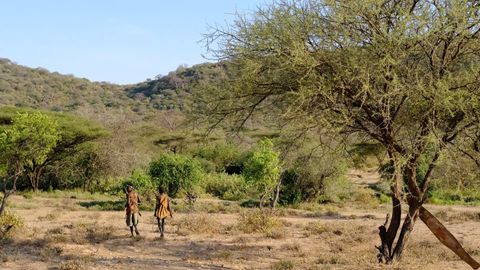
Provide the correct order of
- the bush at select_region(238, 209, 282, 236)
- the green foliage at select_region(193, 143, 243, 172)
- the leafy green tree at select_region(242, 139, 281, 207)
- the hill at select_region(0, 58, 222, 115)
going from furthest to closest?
the hill at select_region(0, 58, 222, 115) < the green foliage at select_region(193, 143, 243, 172) < the leafy green tree at select_region(242, 139, 281, 207) < the bush at select_region(238, 209, 282, 236)

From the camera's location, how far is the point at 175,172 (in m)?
28.6

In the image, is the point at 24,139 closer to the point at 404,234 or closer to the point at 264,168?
the point at 264,168

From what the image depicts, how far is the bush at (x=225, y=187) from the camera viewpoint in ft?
115

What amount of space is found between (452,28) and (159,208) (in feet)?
31.7

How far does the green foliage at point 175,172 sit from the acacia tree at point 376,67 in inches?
724

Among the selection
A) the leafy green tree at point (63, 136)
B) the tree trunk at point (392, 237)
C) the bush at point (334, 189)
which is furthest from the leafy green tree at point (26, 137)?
the bush at point (334, 189)

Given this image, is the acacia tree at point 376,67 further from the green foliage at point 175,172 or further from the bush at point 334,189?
the bush at point 334,189

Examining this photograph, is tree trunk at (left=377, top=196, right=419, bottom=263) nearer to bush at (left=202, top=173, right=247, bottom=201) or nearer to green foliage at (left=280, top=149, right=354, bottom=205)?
green foliage at (left=280, top=149, right=354, bottom=205)

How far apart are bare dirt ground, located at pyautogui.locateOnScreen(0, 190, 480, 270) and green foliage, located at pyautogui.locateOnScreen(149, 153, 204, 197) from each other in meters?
7.01

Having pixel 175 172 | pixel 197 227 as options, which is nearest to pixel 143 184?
pixel 175 172

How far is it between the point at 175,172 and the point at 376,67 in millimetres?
20482

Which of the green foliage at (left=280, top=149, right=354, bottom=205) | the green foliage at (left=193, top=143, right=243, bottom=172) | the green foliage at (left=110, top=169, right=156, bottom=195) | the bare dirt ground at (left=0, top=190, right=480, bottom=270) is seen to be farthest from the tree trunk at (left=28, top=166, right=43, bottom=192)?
the green foliage at (left=280, top=149, right=354, bottom=205)

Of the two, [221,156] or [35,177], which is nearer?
[35,177]

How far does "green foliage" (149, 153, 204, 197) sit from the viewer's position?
2850cm
